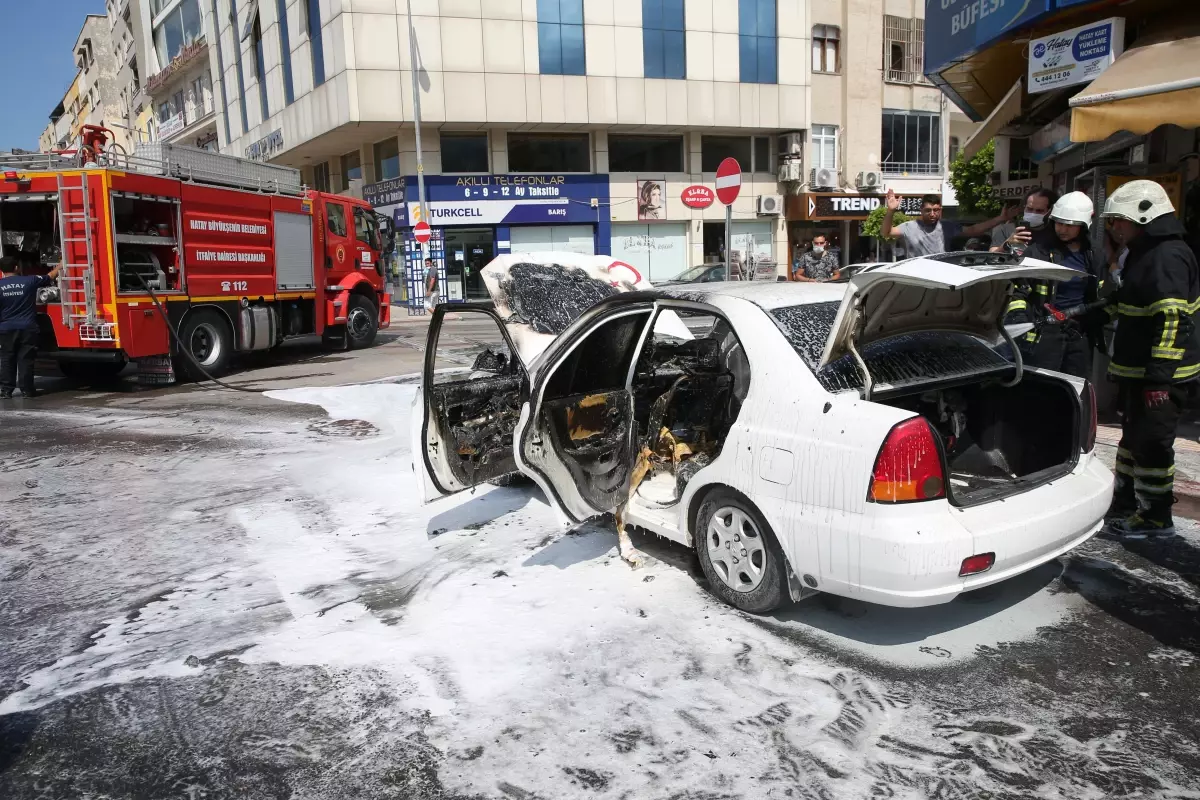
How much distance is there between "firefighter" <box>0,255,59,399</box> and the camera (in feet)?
33.9

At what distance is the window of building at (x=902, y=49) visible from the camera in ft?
111

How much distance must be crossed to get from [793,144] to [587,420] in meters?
30.1

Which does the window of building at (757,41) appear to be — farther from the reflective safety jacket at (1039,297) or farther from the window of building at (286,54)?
the reflective safety jacket at (1039,297)

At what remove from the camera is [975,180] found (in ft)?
89.8

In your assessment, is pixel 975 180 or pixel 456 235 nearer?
pixel 975 180

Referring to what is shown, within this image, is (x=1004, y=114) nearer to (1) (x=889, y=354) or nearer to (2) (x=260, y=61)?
(1) (x=889, y=354)

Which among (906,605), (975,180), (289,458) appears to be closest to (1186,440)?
(906,605)

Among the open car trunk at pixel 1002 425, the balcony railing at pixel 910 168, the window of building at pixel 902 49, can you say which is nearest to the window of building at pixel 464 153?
the balcony railing at pixel 910 168

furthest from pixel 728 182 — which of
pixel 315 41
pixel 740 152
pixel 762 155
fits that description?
pixel 762 155

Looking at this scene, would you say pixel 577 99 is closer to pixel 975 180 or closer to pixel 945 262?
pixel 975 180

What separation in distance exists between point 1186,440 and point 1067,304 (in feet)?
6.57

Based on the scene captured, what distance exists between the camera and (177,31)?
152 ft

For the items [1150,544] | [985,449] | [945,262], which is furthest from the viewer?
[1150,544]

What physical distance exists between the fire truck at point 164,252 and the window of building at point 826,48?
24865mm
